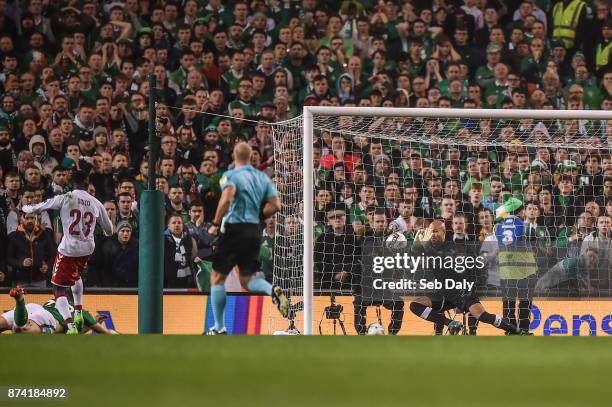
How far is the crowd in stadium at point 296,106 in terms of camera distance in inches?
336

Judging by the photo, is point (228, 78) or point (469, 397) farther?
point (228, 78)

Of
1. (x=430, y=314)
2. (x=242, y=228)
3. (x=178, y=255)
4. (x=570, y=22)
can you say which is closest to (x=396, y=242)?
(x=430, y=314)

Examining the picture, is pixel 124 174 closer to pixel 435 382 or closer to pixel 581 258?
pixel 581 258

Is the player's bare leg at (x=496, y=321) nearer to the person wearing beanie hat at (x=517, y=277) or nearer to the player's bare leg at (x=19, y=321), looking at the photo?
the person wearing beanie hat at (x=517, y=277)

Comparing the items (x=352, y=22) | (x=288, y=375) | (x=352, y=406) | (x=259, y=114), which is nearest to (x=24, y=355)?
(x=288, y=375)

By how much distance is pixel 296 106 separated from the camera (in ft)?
35.3

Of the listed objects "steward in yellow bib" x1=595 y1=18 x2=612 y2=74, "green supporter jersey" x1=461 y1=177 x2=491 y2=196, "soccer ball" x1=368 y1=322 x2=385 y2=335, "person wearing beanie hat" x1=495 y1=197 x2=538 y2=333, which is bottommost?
"soccer ball" x1=368 y1=322 x2=385 y2=335

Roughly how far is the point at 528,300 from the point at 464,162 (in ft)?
6.19

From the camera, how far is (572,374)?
421cm

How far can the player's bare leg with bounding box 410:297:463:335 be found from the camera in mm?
7273

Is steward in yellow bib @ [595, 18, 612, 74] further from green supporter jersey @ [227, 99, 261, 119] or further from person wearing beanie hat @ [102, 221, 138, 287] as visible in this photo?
person wearing beanie hat @ [102, 221, 138, 287]

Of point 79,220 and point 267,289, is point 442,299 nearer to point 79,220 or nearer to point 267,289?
point 267,289

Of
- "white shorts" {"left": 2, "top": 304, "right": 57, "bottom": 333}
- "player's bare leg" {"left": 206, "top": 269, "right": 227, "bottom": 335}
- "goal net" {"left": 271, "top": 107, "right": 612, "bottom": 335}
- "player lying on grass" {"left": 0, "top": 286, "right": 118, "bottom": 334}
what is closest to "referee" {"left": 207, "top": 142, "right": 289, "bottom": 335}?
"player's bare leg" {"left": 206, "top": 269, "right": 227, "bottom": 335}

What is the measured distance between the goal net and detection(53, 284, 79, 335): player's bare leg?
5.92 ft
